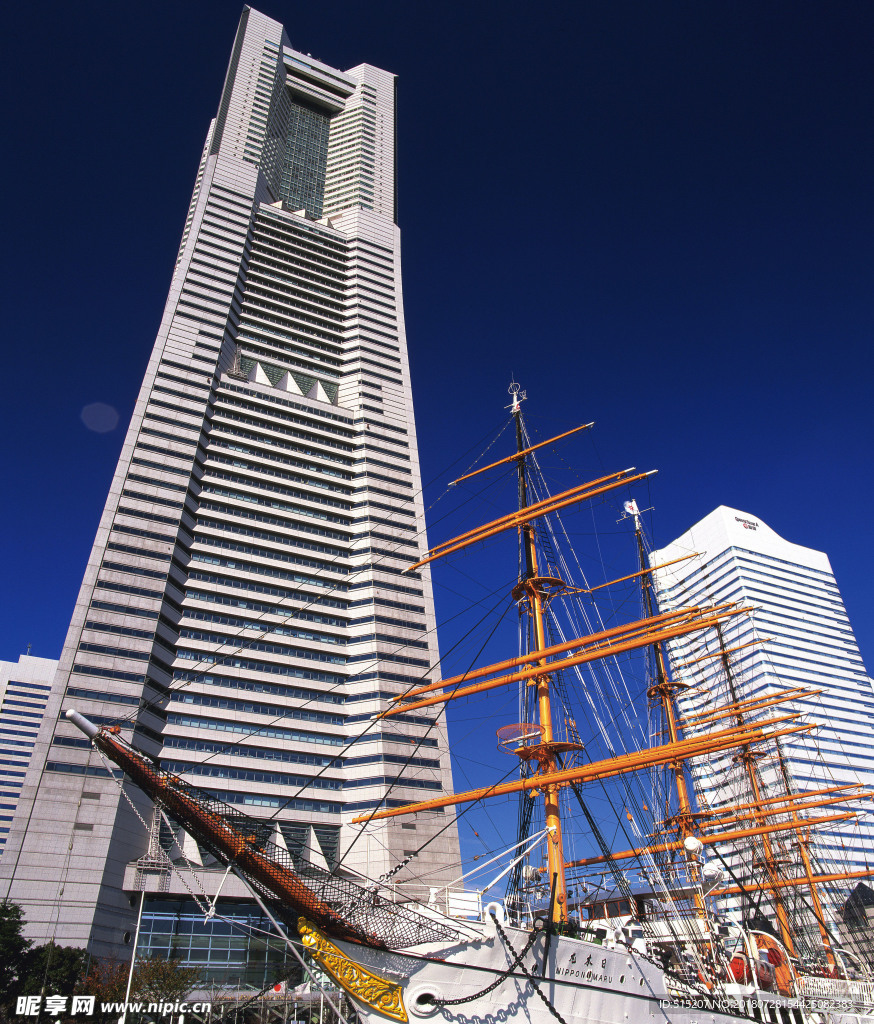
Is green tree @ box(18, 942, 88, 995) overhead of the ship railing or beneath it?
overhead

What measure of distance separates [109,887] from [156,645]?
17006 mm

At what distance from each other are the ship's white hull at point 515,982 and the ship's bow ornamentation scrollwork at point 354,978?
15cm

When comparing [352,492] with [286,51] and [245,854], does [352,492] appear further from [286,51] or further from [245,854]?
[286,51]

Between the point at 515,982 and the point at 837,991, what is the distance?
18.8m

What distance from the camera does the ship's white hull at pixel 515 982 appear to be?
1416cm

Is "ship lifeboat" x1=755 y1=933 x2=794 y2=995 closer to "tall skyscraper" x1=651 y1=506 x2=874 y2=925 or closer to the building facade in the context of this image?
"tall skyscraper" x1=651 y1=506 x2=874 y2=925

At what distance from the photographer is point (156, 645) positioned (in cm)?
5244

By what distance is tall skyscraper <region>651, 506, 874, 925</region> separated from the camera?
88.6 meters

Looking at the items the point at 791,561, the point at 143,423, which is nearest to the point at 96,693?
the point at 143,423

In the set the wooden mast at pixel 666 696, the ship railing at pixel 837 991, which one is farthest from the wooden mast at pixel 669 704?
the ship railing at pixel 837 991

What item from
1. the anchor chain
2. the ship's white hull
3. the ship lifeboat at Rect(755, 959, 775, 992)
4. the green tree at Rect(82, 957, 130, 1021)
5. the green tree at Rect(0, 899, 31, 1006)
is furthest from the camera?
the green tree at Rect(0, 899, 31, 1006)

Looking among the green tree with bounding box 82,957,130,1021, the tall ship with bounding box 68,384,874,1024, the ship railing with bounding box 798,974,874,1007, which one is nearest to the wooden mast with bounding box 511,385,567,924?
the tall ship with bounding box 68,384,874,1024

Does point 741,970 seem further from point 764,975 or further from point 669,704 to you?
point 669,704

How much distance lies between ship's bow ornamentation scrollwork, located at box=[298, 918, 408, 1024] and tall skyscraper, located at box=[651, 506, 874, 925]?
256ft
